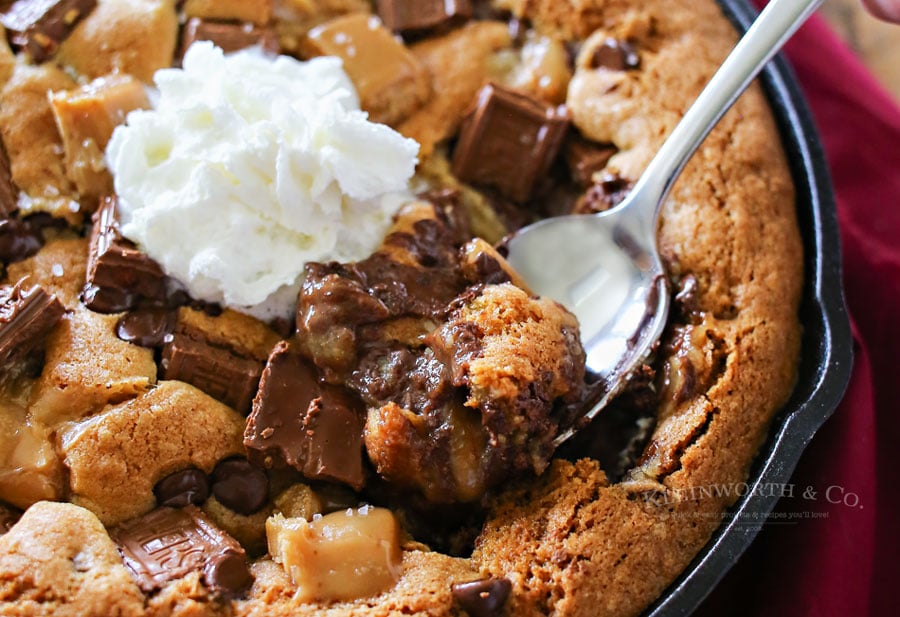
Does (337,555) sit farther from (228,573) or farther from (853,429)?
(853,429)

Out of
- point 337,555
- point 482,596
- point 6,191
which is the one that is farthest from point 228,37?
point 482,596

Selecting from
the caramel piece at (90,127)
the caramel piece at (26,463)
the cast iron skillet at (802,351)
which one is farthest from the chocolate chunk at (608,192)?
the caramel piece at (26,463)

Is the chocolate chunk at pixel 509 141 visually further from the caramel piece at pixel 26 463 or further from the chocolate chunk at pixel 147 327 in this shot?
the caramel piece at pixel 26 463

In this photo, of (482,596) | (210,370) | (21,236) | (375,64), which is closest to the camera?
(482,596)

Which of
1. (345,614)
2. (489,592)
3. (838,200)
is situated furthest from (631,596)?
(838,200)

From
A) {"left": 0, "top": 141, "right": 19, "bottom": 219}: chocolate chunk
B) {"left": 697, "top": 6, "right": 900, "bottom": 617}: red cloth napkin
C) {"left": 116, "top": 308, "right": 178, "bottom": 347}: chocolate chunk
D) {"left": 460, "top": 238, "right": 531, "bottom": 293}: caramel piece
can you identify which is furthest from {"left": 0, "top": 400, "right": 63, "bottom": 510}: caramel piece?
{"left": 697, "top": 6, "right": 900, "bottom": 617}: red cloth napkin

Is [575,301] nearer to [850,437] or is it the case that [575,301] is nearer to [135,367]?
[850,437]

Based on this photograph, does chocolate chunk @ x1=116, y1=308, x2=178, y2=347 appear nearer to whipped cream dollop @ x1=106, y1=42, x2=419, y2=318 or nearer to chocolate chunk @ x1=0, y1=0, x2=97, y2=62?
whipped cream dollop @ x1=106, y1=42, x2=419, y2=318
